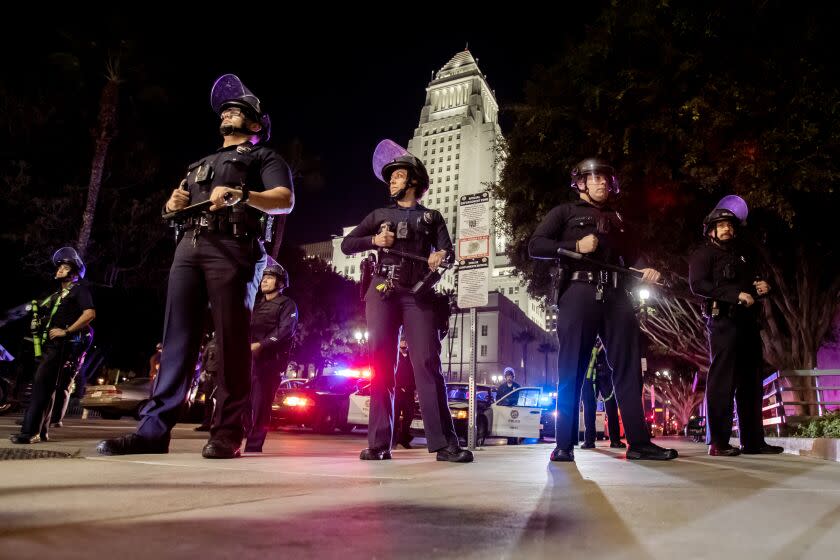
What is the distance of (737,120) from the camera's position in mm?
12062

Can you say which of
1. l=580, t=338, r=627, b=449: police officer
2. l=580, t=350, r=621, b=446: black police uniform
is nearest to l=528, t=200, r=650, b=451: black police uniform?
l=580, t=338, r=627, b=449: police officer

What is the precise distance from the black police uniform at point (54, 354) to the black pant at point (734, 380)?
630 centimetres

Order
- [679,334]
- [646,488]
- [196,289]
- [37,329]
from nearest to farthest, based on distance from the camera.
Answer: [646,488] < [196,289] < [37,329] < [679,334]

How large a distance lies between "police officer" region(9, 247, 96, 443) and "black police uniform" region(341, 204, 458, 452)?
11.0ft

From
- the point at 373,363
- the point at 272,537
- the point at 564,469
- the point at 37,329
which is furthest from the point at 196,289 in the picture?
the point at 37,329

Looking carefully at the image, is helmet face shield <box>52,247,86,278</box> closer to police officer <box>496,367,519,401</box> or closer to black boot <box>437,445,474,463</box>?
black boot <box>437,445,474,463</box>

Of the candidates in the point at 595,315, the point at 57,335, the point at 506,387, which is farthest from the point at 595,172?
the point at 506,387

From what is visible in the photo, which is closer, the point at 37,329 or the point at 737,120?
the point at 37,329

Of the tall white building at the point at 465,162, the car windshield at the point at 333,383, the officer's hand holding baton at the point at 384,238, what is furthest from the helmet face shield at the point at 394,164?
the tall white building at the point at 465,162

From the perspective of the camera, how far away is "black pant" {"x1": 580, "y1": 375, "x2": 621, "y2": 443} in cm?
838

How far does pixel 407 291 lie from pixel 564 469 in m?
1.73

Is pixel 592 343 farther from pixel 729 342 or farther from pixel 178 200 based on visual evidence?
pixel 178 200

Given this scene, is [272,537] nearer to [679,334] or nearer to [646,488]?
[646,488]

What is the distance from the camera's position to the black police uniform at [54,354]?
5822 millimetres
